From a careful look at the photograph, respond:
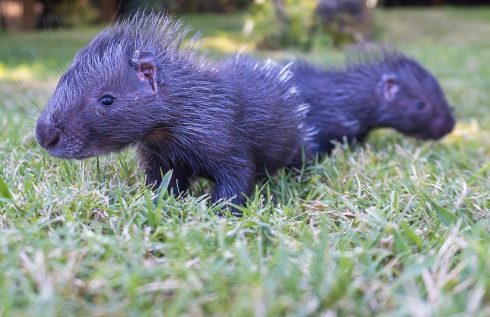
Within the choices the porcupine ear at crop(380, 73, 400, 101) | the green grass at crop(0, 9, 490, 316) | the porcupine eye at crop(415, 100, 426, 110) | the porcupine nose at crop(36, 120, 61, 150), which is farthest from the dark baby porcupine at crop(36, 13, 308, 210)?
the porcupine eye at crop(415, 100, 426, 110)

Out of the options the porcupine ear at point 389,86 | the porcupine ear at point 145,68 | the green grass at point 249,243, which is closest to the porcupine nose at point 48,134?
the green grass at point 249,243

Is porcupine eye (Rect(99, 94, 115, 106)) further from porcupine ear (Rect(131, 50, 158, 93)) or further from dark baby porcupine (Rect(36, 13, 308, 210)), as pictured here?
porcupine ear (Rect(131, 50, 158, 93))

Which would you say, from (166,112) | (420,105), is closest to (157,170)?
(166,112)

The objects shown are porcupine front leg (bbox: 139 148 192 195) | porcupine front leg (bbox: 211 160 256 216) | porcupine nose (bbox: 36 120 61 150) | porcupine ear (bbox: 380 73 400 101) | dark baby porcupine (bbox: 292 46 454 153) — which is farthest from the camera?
porcupine ear (bbox: 380 73 400 101)

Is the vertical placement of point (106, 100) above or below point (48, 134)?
above

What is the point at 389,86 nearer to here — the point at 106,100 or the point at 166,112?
the point at 166,112

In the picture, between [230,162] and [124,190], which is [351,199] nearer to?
[230,162]

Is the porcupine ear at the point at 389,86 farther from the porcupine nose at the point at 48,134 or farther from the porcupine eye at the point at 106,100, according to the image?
the porcupine nose at the point at 48,134
